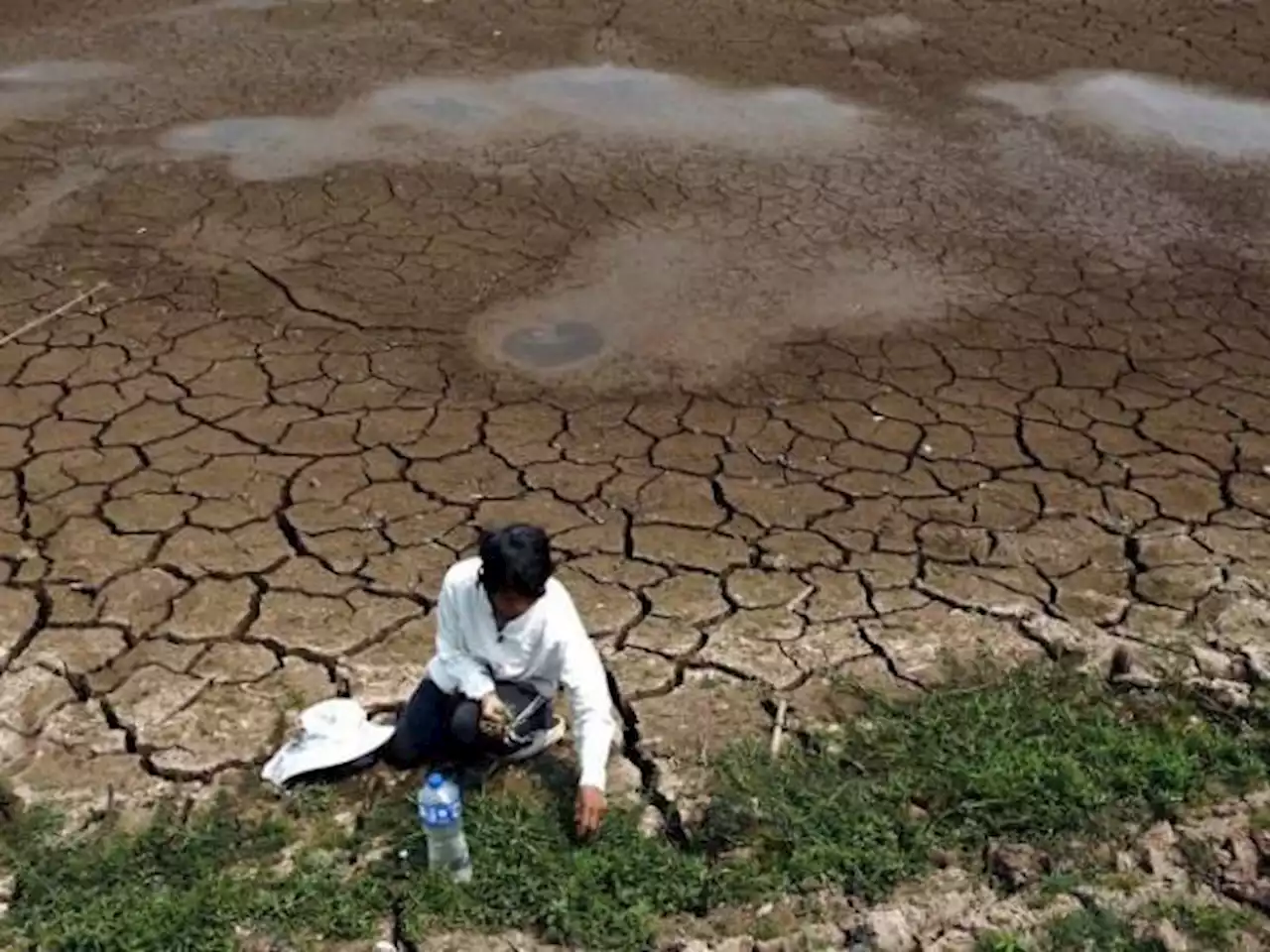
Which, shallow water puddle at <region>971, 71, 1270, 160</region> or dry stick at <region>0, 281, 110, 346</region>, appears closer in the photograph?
dry stick at <region>0, 281, 110, 346</region>

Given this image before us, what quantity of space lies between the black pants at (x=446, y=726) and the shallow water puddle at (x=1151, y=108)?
6133 millimetres

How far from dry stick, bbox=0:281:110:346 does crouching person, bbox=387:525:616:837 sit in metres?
3.10

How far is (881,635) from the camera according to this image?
15.3 feet

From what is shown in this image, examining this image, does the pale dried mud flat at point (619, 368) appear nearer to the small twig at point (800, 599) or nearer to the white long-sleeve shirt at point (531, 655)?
the small twig at point (800, 599)

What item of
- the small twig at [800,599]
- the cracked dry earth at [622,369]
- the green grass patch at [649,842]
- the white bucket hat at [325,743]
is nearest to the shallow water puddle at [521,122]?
the cracked dry earth at [622,369]

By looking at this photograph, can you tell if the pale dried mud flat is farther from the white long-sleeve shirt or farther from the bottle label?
the bottle label

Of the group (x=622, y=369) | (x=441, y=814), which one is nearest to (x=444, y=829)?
(x=441, y=814)

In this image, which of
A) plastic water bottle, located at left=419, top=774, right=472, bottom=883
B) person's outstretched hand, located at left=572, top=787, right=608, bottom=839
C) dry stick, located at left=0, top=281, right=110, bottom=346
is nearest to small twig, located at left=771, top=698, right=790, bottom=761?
person's outstretched hand, located at left=572, top=787, right=608, bottom=839

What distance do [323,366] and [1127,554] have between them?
3.07 metres

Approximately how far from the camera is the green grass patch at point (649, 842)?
3.58 metres

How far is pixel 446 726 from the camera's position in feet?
13.2

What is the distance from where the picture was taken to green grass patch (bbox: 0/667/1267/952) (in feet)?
11.8

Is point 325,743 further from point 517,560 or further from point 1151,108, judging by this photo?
point 1151,108

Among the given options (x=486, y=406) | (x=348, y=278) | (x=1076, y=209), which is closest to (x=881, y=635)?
(x=486, y=406)
